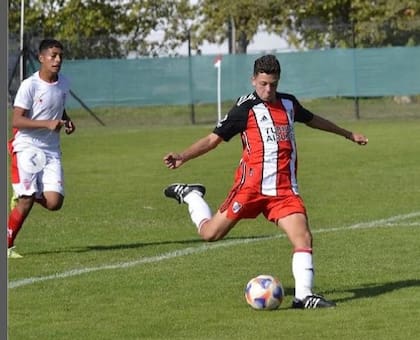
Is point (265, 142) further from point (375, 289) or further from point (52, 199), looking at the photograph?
point (52, 199)

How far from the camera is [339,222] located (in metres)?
13.7

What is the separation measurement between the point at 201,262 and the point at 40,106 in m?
2.16

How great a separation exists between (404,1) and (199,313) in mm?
37705

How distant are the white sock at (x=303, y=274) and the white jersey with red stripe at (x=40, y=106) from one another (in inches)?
142

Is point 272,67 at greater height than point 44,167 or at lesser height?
greater

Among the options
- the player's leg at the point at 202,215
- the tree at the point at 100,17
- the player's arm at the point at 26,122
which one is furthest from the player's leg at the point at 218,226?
the tree at the point at 100,17

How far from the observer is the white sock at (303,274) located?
8617 millimetres

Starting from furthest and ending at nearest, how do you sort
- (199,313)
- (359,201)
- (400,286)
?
1. (359,201)
2. (400,286)
3. (199,313)

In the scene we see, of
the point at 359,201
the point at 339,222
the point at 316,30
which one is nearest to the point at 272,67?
the point at 339,222

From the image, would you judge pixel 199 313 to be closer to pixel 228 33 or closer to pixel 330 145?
pixel 330 145

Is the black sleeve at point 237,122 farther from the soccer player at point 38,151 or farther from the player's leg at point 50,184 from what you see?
the player's leg at point 50,184

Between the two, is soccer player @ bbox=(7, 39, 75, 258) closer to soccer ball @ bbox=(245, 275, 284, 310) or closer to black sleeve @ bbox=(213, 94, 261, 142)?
black sleeve @ bbox=(213, 94, 261, 142)

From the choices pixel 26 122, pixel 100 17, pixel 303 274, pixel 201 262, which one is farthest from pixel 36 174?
pixel 100 17

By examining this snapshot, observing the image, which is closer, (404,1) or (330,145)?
(330,145)
